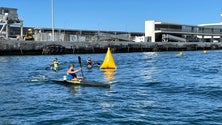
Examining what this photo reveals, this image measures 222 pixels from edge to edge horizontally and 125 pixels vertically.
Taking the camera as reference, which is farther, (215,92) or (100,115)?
(215,92)

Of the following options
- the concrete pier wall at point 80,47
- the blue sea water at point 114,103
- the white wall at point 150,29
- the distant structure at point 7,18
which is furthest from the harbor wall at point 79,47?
the blue sea water at point 114,103

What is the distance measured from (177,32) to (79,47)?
69.0 metres

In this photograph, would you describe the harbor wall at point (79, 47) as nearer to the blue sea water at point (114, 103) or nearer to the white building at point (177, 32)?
the white building at point (177, 32)

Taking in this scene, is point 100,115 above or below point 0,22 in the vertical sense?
below

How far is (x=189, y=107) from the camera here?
21859mm

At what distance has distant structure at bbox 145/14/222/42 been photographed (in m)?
157

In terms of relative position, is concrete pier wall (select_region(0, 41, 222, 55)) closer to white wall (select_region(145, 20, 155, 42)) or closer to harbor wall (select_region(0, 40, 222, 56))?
harbor wall (select_region(0, 40, 222, 56))

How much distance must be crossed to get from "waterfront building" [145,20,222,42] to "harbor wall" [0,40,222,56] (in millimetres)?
19258

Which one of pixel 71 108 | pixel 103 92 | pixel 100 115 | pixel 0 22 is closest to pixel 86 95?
pixel 103 92

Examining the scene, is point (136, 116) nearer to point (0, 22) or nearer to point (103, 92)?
point (103, 92)

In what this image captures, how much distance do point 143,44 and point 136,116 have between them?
4064 inches

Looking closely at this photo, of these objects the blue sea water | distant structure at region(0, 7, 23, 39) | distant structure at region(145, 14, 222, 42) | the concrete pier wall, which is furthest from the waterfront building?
the blue sea water

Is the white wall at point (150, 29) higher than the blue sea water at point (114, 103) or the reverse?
higher

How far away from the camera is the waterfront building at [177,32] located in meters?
157
